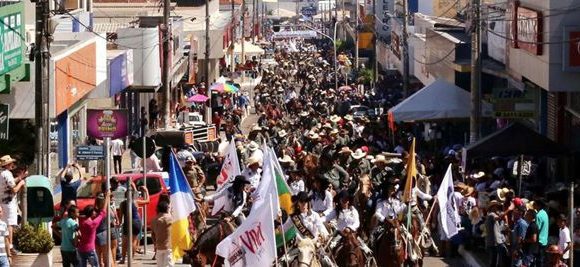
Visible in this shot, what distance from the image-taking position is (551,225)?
25203mm

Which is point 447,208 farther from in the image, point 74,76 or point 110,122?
point 74,76

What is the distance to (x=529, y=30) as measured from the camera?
36.2 m

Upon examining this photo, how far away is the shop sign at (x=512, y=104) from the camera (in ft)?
126

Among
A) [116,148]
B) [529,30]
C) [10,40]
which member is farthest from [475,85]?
[10,40]

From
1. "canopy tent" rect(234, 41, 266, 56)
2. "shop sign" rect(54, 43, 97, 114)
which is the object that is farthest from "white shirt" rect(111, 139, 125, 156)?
"canopy tent" rect(234, 41, 266, 56)

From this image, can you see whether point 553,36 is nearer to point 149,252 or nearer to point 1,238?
point 149,252

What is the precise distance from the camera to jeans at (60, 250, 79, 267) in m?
22.8

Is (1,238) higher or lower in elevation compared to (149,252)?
higher

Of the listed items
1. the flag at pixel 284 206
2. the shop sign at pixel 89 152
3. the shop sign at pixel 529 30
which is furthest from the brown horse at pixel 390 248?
the shop sign at pixel 529 30

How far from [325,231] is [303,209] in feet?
1.73

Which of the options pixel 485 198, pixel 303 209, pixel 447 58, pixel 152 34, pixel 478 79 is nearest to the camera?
pixel 303 209

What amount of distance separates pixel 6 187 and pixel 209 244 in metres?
2.87

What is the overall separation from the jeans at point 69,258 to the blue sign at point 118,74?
22716mm

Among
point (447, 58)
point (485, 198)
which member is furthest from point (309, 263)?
point (447, 58)
